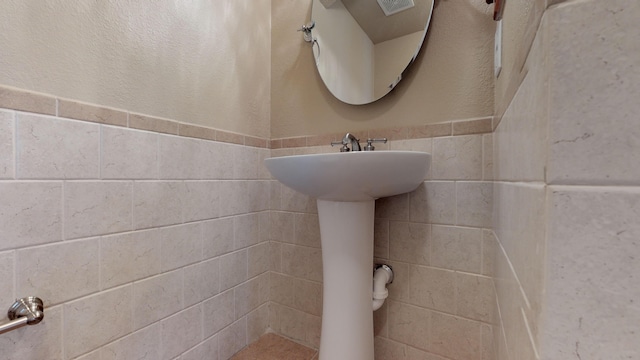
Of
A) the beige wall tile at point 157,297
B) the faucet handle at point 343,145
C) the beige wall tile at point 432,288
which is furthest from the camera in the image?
the faucet handle at point 343,145

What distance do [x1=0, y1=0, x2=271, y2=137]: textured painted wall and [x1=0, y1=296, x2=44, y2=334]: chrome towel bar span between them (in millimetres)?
534

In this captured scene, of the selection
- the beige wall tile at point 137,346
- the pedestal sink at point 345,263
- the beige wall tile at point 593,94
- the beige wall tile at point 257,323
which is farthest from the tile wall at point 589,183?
the beige wall tile at point 257,323

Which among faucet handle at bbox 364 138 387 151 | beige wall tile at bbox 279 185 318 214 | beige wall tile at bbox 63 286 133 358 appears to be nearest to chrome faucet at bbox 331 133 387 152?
faucet handle at bbox 364 138 387 151

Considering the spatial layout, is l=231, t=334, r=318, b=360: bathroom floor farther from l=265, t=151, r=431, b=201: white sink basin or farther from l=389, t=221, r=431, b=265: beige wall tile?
l=265, t=151, r=431, b=201: white sink basin

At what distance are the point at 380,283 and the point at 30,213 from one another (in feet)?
3.55

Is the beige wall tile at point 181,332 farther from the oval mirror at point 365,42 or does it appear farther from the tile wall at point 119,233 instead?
the oval mirror at point 365,42

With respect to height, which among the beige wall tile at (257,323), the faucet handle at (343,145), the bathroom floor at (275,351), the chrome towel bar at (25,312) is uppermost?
the faucet handle at (343,145)

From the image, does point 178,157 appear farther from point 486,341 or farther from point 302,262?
point 486,341

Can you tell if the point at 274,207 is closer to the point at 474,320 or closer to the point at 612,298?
the point at 474,320

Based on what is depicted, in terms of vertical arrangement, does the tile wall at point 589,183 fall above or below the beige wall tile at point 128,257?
above

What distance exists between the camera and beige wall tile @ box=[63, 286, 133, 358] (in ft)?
2.33

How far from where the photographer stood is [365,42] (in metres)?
1.17

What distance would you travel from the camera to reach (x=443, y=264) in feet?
3.23

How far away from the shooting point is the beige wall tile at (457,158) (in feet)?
3.06
